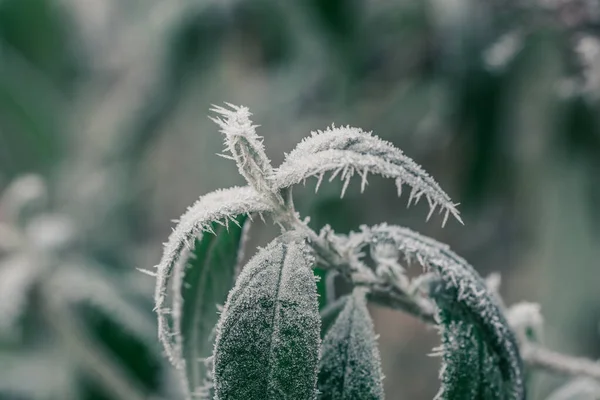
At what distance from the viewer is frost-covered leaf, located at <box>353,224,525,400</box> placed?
0.70 meters

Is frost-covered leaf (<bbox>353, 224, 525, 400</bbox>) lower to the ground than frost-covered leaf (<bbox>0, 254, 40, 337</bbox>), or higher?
lower

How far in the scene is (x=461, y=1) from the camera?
1.81 meters

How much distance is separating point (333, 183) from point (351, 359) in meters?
1.16

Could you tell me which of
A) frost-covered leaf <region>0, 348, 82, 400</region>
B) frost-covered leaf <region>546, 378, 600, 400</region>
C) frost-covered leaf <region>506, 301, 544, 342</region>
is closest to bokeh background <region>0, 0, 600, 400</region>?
frost-covered leaf <region>0, 348, 82, 400</region>

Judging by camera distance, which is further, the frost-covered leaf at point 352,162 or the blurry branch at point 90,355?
the blurry branch at point 90,355

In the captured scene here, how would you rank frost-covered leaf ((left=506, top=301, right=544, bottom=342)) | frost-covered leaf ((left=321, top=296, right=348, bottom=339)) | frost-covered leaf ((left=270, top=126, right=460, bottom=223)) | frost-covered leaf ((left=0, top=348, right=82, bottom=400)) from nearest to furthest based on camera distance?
frost-covered leaf ((left=270, top=126, right=460, bottom=223))
frost-covered leaf ((left=321, top=296, right=348, bottom=339))
frost-covered leaf ((left=506, top=301, right=544, bottom=342))
frost-covered leaf ((left=0, top=348, right=82, bottom=400))

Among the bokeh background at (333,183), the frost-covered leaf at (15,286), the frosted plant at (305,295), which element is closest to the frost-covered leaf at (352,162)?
the frosted plant at (305,295)

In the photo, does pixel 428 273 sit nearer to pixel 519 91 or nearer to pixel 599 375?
pixel 599 375

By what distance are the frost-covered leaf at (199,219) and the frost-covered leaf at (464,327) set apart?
0.44ft

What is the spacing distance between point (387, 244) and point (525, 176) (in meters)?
1.35

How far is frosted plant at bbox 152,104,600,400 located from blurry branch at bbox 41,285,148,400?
1.04m

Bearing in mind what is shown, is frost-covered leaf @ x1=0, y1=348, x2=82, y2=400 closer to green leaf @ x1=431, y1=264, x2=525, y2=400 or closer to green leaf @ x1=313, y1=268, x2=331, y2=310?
green leaf @ x1=313, y1=268, x2=331, y2=310

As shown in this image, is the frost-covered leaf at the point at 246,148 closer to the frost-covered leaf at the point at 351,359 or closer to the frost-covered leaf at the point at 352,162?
the frost-covered leaf at the point at 352,162

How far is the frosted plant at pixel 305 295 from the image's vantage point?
0.62 m
